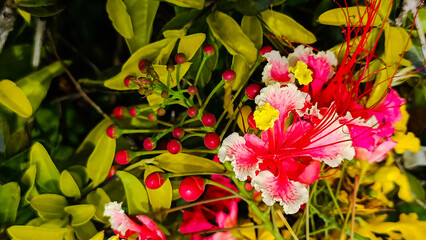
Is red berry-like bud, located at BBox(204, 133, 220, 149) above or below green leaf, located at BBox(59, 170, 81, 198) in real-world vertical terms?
above

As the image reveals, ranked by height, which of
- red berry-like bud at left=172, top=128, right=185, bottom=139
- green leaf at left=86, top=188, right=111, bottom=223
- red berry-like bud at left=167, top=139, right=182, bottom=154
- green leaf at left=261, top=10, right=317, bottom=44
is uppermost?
green leaf at left=261, top=10, right=317, bottom=44

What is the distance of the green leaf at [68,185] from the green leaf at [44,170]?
3 centimetres

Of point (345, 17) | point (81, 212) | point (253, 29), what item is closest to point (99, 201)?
point (81, 212)

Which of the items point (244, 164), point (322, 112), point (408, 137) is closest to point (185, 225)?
point (244, 164)

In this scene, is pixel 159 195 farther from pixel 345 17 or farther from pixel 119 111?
pixel 345 17

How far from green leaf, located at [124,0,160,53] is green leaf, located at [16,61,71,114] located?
16cm

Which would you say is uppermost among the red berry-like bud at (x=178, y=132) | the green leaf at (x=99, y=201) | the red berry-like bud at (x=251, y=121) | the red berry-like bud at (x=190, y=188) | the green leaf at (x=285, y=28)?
the green leaf at (x=285, y=28)

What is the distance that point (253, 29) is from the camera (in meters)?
0.68

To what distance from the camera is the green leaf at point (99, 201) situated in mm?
672

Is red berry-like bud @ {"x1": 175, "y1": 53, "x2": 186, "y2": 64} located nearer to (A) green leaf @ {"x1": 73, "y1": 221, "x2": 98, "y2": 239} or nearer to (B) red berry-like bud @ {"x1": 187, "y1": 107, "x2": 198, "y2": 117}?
(B) red berry-like bud @ {"x1": 187, "y1": 107, "x2": 198, "y2": 117}

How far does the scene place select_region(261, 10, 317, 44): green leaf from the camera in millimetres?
660

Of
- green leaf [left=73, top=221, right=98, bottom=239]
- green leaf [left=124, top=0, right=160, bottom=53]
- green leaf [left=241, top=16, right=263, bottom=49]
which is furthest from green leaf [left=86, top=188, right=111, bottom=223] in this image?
green leaf [left=241, top=16, right=263, bottom=49]

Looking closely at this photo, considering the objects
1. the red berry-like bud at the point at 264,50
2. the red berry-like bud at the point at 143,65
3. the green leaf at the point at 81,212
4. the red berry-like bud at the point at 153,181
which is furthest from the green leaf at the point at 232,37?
the green leaf at the point at 81,212

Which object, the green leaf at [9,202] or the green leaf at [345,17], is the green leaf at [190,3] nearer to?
the green leaf at [345,17]
